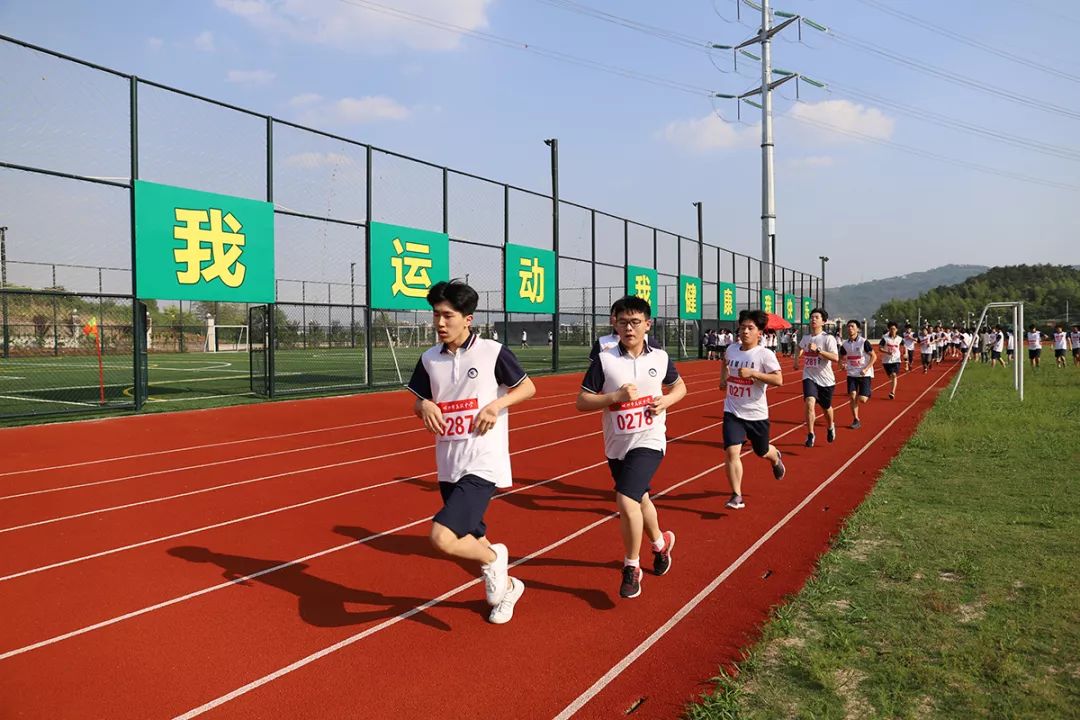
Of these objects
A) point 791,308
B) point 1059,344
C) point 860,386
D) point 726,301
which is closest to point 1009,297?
point 791,308

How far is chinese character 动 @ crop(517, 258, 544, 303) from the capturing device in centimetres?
2270

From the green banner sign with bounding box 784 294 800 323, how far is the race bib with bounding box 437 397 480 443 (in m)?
49.0

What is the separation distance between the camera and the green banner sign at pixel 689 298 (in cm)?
3378

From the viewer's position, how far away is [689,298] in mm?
34594

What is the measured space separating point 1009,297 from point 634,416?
13428 cm

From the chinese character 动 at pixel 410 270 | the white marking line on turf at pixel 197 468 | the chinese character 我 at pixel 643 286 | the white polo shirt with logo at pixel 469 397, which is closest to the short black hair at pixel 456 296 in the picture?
the white polo shirt with logo at pixel 469 397

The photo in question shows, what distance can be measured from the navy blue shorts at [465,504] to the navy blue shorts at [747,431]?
3445 millimetres

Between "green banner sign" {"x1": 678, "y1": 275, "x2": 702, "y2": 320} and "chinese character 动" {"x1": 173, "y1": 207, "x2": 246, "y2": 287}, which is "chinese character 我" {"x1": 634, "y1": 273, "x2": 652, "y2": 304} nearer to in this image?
"green banner sign" {"x1": 678, "y1": 275, "x2": 702, "y2": 320}

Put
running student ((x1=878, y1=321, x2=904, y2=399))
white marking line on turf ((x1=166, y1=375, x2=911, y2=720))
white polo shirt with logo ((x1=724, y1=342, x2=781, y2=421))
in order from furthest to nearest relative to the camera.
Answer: running student ((x1=878, y1=321, x2=904, y2=399))
white polo shirt with logo ((x1=724, y1=342, x2=781, y2=421))
white marking line on turf ((x1=166, y1=375, x2=911, y2=720))

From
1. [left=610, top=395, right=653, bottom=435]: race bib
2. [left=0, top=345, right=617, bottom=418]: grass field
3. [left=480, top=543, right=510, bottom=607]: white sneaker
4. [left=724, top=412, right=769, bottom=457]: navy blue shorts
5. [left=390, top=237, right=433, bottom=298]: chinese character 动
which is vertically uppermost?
[left=390, top=237, right=433, bottom=298]: chinese character 动

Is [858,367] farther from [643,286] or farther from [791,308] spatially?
[791,308]

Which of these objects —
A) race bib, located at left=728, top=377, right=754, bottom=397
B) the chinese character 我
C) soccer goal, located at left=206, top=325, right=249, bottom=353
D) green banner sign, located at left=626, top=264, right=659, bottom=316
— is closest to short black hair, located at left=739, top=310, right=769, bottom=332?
race bib, located at left=728, top=377, right=754, bottom=397

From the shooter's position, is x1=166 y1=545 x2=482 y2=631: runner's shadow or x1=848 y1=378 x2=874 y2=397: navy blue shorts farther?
x1=848 y1=378 x2=874 y2=397: navy blue shorts

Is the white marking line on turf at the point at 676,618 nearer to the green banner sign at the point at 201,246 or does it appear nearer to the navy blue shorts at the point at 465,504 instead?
the navy blue shorts at the point at 465,504
